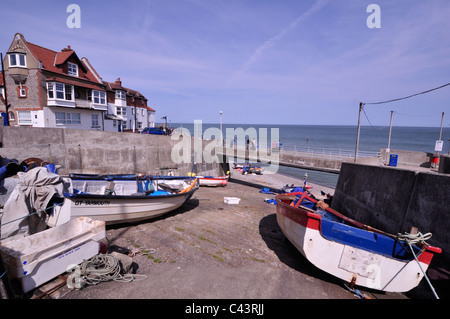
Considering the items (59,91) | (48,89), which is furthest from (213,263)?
(48,89)

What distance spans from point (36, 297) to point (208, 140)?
18.5 m

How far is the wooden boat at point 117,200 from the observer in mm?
7719

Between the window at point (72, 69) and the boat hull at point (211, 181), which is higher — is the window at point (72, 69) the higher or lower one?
the higher one

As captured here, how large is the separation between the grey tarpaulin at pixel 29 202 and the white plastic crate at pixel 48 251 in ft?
2.17

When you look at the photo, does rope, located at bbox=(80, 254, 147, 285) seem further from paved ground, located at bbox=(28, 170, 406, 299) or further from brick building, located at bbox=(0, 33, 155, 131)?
brick building, located at bbox=(0, 33, 155, 131)

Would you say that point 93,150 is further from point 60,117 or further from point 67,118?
point 67,118

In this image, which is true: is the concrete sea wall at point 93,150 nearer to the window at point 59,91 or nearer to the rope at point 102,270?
the rope at point 102,270

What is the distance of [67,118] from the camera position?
80.3 feet

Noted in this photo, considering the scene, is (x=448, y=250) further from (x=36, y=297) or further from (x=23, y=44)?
(x=23, y=44)

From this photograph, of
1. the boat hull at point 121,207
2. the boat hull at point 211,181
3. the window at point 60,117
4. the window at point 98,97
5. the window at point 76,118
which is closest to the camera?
the boat hull at point 121,207

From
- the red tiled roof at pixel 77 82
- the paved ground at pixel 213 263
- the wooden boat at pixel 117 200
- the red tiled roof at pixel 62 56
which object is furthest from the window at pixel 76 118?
the paved ground at pixel 213 263

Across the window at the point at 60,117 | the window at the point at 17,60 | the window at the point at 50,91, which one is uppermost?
the window at the point at 17,60

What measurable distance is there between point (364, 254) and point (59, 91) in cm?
2895
